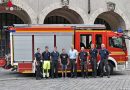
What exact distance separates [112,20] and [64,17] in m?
4.23

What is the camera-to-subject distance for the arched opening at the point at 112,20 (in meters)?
36.2

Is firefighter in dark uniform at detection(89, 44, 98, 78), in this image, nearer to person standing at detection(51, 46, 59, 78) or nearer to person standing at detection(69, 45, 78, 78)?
person standing at detection(69, 45, 78, 78)

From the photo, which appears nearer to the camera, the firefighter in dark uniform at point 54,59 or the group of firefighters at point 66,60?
the group of firefighters at point 66,60

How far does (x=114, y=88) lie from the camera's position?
1691cm

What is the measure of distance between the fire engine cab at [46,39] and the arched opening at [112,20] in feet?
41.4

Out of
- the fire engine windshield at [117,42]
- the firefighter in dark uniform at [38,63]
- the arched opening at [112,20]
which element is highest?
the arched opening at [112,20]

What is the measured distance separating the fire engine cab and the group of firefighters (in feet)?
1.56

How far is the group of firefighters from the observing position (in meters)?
22.4

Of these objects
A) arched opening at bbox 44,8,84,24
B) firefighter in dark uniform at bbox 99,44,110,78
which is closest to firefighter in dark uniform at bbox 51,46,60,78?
firefighter in dark uniform at bbox 99,44,110,78

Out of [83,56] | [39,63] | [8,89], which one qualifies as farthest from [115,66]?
[8,89]

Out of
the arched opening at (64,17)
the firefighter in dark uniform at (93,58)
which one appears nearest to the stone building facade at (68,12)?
the arched opening at (64,17)

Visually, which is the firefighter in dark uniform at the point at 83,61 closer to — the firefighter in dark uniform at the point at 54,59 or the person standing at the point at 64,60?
the person standing at the point at 64,60

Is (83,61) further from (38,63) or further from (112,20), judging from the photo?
A: (112,20)

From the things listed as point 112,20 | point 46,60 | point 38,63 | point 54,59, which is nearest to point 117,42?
point 54,59
